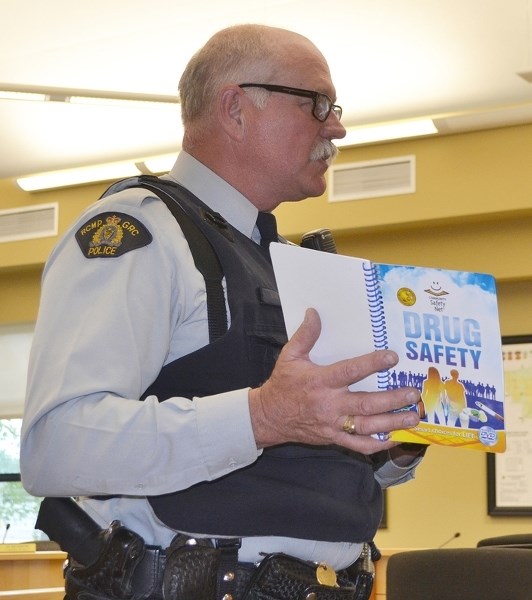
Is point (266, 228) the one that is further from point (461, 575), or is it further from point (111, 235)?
point (461, 575)

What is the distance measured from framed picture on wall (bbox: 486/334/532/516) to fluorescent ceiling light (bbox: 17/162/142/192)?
8.74 feet

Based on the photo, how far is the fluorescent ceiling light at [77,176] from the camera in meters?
6.58

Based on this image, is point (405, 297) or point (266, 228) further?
point (266, 228)

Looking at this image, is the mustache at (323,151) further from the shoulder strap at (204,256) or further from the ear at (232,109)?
the shoulder strap at (204,256)

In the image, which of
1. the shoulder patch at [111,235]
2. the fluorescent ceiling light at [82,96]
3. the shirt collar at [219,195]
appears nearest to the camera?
the shoulder patch at [111,235]

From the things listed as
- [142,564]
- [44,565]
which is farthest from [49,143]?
[142,564]

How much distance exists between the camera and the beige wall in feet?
19.1

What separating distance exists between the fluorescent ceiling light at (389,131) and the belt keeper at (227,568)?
438 centimetres

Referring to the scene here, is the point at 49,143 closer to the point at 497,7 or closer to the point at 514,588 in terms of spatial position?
the point at 497,7

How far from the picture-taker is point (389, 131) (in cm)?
559

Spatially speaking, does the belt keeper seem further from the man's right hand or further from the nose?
the nose

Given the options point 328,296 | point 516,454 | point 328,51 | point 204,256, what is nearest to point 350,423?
point 328,296

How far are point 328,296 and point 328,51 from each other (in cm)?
419

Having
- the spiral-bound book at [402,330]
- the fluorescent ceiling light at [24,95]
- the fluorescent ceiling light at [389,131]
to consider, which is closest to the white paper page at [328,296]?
the spiral-bound book at [402,330]
